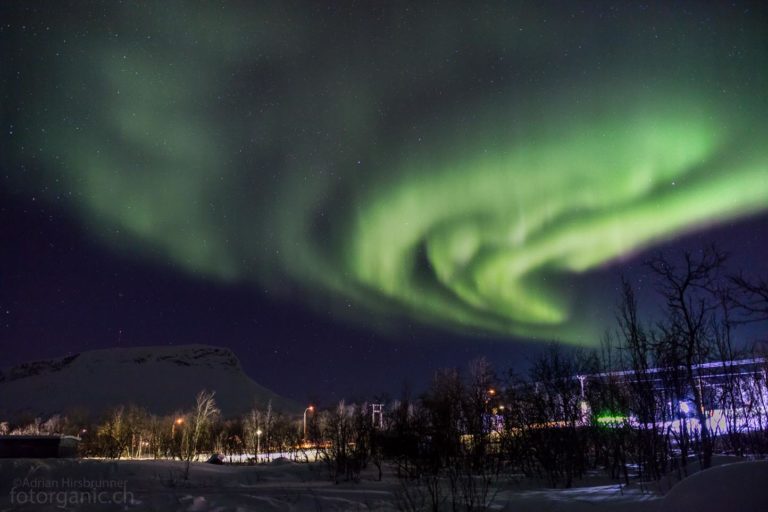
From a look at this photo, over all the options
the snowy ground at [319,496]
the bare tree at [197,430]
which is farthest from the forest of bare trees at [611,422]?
the bare tree at [197,430]

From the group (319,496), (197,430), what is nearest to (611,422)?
(319,496)

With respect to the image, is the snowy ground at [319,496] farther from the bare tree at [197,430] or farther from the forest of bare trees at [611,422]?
the bare tree at [197,430]

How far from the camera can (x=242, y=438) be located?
4235 inches

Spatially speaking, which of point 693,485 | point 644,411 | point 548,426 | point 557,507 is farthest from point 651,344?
point 693,485

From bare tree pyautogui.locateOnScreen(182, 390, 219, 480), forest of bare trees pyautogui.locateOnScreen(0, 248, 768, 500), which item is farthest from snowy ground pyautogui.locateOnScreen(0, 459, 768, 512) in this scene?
bare tree pyautogui.locateOnScreen(182, 390, 219, 480)

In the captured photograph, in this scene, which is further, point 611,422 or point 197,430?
point 197,430

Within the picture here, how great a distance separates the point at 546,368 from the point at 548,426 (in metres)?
2.88

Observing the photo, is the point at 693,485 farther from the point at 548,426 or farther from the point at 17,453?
the point at 17,453

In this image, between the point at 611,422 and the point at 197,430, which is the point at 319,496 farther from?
the point at 197,430

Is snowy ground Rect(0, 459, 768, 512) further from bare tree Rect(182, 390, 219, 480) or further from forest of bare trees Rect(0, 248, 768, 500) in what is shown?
bare tree Rect(182, 390, 219, 480)

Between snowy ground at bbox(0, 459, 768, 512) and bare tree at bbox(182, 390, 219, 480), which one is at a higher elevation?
snowy ground at bbox(0, 459, 768, 512)

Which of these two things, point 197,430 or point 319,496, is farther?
point 197,430

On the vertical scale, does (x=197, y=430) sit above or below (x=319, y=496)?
below

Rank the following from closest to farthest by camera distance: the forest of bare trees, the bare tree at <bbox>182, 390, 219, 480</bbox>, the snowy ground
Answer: the snowy ground → the forest of bare trees → the bare tree at <bbox>182, 390, 219, 480</bbox>
